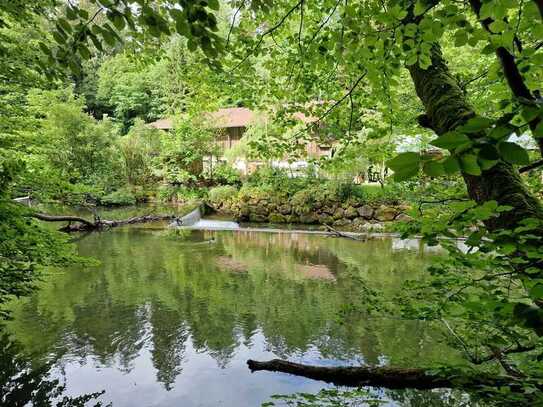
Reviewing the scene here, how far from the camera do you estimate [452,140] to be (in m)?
0.66

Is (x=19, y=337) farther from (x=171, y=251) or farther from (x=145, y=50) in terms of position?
(x=171, y=251)

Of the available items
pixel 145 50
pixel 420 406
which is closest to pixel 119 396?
pixel 420 406

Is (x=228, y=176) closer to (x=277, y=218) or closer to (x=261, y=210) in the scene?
(x=261, y=210)

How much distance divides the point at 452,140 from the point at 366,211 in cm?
1518

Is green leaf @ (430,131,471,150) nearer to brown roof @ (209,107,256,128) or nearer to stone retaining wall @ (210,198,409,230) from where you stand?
stone retaining wall @ (210,198,409,230)

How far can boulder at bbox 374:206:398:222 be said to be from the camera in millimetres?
15031

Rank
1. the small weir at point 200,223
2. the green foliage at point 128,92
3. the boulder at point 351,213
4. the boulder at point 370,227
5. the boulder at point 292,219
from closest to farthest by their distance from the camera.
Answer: the boulder at point 370,227 → the small weir at point 200,223 → the boulder at point 351,213 → the boulder at point 292,219 → the green foliage at point 128,92

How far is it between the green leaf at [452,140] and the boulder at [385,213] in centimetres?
1483

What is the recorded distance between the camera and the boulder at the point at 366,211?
15.4 m

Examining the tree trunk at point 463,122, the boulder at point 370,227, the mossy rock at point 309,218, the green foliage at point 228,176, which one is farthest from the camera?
the green foliage at point 228,176

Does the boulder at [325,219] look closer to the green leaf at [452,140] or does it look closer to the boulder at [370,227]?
the boulder at [370,227]

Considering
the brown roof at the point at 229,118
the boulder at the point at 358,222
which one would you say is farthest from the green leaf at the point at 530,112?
the brown roof at the point at 229,118

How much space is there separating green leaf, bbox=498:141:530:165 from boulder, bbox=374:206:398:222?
1482 cm

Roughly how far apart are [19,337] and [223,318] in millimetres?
2964
